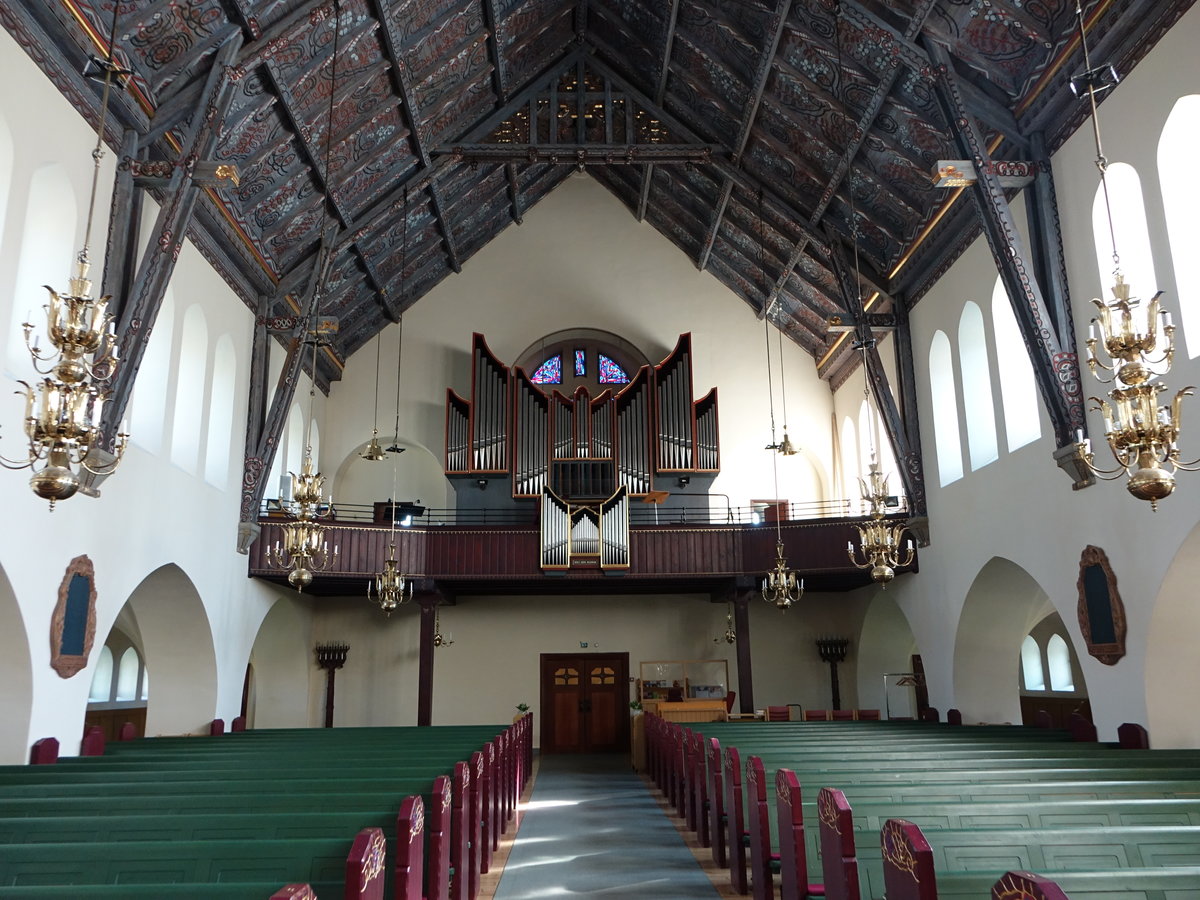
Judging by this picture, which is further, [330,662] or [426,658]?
[330,662]

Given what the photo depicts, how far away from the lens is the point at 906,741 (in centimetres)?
1085

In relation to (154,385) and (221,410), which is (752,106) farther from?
(154,385)

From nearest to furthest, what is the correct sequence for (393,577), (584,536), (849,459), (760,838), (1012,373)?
1. (760,838)
2. (1012,373)
3. (393,577)
4. (584,536)
5. (849,459)

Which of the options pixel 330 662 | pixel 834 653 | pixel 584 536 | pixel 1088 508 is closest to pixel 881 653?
pixel 834 653

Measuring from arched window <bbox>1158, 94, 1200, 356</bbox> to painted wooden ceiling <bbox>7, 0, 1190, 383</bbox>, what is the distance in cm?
99

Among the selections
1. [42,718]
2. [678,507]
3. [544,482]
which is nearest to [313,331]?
[544,482]

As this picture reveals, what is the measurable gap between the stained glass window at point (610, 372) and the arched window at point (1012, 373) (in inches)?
415

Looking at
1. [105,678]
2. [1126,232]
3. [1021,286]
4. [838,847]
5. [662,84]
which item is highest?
[662,84]

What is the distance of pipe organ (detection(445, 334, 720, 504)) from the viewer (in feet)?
67.3

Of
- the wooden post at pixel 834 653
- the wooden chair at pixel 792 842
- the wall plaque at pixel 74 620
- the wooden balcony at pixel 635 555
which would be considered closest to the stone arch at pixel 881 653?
the wooden post at pixel 834 653

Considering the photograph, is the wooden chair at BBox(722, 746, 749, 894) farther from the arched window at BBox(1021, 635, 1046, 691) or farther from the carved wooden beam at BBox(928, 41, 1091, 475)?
the arched window at BBox(1021, 635, 1046, 691)

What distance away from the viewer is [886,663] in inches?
861

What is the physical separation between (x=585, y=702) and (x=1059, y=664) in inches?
417

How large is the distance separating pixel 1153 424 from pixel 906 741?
237 inches
